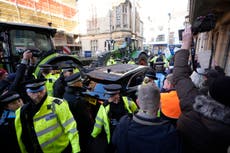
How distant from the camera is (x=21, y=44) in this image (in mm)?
4969

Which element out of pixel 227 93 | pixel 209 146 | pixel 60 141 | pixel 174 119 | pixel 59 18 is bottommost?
pixel 60 141

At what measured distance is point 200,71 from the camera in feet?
8.46

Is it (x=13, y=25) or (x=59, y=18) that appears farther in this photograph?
(x=59, y=18)

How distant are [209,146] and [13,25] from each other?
5407 mm

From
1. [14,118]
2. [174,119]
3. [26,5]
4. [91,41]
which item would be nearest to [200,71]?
[174,119]

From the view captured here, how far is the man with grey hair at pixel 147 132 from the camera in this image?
47.6 inches

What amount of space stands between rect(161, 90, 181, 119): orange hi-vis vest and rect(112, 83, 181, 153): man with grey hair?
959mm

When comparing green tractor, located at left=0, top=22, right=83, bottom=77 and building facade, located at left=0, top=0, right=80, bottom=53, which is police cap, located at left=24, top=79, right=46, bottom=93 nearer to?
green tractor, located at left=0, top=22, right=83, bottom=77

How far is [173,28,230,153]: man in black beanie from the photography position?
1072 mm

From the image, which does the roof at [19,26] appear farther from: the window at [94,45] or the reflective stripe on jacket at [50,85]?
the window at [94,45]

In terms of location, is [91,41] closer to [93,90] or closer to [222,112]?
[93,90]

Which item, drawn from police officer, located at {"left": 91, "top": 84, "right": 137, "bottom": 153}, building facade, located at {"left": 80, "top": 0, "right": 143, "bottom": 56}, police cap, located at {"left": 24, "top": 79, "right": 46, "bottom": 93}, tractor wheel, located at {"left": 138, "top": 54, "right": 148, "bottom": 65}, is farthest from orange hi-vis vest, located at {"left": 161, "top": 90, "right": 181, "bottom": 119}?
building facade, located at {"left": 80, "top": 0, "right": 143, "bottom": 56}

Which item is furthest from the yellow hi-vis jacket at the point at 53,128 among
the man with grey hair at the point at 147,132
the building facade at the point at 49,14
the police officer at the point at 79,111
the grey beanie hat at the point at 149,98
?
the building facade at the point at 49,14

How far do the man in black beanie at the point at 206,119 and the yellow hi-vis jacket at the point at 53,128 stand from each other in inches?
49.0
